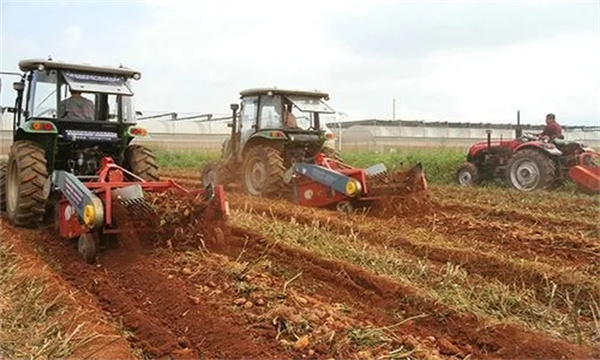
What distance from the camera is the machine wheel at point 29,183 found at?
7.33 meters

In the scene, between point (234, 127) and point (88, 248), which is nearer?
point (88, 248)

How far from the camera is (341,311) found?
14.4 feet

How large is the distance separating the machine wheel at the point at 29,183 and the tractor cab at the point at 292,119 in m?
4.13

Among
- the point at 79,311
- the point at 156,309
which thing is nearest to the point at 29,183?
the point at 79,311

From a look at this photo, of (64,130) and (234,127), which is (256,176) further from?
(64,130)

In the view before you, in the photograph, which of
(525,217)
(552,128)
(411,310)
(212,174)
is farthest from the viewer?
(552,128)

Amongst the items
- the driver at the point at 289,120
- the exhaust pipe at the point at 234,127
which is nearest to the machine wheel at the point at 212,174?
the exhaust pipe at the point at 234,127

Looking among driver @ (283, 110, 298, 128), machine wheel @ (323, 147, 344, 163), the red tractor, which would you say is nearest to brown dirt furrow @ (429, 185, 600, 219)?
the red tractor

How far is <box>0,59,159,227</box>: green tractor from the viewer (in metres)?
7.44

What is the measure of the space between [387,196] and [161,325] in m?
5.37

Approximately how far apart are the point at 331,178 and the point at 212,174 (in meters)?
3.61

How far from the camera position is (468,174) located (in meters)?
14.6

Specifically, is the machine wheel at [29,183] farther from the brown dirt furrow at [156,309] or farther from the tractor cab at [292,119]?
the tractor cab at [292,119]

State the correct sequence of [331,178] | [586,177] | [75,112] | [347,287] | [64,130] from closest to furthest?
[347,287] < [64,130] < [75,112] < [331,178] < [586,177]
